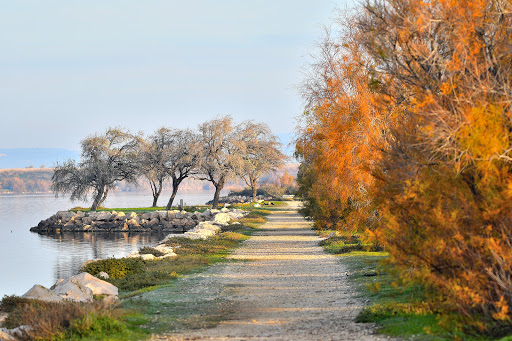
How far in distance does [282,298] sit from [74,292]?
4.49 meters

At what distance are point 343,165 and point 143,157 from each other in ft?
140

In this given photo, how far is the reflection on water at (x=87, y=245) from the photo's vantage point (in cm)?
2614

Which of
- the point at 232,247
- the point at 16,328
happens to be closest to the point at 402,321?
the point at 16,328

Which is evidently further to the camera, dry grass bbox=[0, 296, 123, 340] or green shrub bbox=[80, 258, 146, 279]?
green shrub bbox=[80, 258, 146, 279]

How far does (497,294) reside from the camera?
7.54 m

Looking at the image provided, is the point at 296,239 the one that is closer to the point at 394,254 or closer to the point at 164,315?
the point at 164,315

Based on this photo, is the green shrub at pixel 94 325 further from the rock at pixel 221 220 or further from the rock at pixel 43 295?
the rock at pixel 221 220

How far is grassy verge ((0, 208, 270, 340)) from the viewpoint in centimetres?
853

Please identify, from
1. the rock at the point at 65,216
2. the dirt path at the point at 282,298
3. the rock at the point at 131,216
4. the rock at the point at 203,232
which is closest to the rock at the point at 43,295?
the dirt path at the point at 282,298

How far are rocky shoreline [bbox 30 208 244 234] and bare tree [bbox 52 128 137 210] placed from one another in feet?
33.9

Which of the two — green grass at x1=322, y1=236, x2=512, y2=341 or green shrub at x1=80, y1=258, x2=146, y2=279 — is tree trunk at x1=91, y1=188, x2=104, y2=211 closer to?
green shrub at x1=80, y1=258, x2=146, y2=279

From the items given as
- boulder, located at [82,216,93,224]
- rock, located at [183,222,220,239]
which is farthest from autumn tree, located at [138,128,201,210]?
rock, located at [183,222,220,239]

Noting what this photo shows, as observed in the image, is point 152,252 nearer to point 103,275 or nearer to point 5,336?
point 103,275

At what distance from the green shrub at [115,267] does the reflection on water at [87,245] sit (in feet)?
21.0
